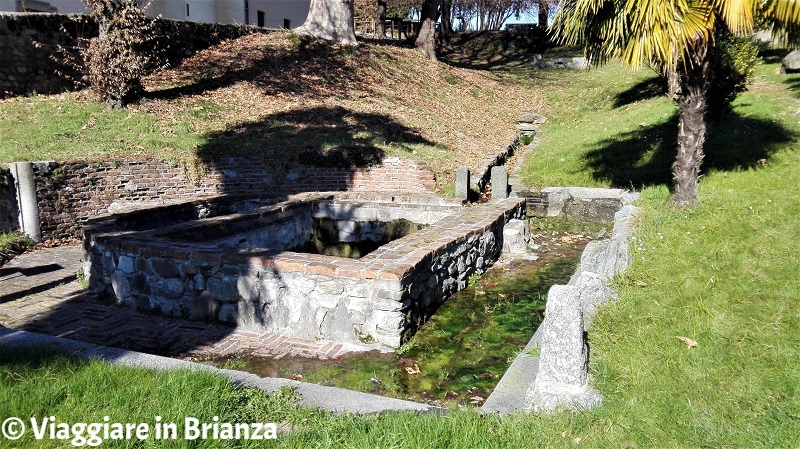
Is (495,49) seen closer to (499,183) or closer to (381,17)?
(381,17)

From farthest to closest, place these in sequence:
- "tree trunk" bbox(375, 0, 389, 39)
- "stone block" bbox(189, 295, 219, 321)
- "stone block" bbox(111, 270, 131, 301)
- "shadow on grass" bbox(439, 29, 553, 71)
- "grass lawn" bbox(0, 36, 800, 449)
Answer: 1. "tree trunk" bbox(375, 0, 389, 39)
2. "shadow on grass" bbox(439, 29, 553, 71)
3. "stone block" bbox(111, 270, 131, 301)
4. "stone block" bbox(189, 295, 219, 321)
5. "grass lawn" bbox(0, 36, 800, 449)

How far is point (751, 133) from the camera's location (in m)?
9.96

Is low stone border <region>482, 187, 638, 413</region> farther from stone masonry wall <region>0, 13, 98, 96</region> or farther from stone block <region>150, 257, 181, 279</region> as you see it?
stone masonry wall <region>0, 13, 98, 96</region>

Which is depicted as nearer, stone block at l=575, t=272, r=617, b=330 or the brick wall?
stone block at l=575, t=272, r=617, b=330

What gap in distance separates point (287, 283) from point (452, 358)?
1.64 m

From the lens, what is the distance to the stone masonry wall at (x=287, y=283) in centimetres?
503

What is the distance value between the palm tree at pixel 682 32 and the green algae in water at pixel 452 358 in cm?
284

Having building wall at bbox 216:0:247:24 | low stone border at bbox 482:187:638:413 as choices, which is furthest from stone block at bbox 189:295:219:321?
building wall at bbox 216:0:247:24

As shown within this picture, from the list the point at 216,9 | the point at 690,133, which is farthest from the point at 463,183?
the point at 216,9

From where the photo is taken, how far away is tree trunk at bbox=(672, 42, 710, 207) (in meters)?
7.20

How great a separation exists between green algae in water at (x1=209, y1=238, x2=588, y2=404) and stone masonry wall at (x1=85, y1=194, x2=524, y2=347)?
209mm

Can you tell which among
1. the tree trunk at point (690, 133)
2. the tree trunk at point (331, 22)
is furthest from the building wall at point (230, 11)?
the tree trunk at point (690, 133)

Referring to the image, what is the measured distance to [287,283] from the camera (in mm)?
5262

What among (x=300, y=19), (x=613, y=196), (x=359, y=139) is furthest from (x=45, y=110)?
(x=300, y=19)
